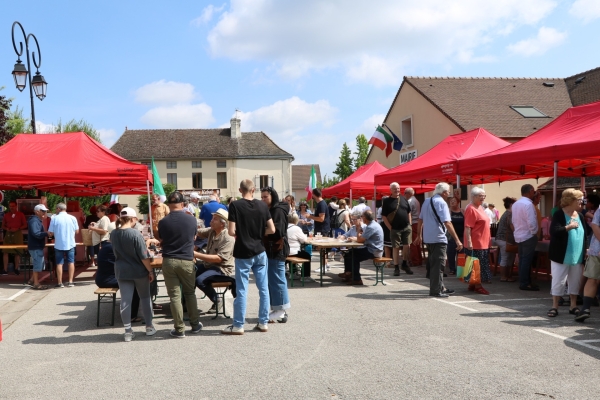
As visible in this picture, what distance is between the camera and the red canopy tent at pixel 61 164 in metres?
12.3

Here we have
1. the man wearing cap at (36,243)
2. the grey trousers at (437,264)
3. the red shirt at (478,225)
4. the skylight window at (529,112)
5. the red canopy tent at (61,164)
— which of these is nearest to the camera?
the grey trousers at (437,264)

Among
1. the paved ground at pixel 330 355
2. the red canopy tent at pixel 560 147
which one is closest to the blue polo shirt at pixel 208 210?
the paved ground at pixel 330 355

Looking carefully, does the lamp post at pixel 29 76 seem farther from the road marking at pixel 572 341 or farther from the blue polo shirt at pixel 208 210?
the road marking at pixel 572 341

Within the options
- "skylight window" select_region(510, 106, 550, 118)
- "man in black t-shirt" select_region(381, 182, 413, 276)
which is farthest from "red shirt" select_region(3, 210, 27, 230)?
"skylight window" select_region(510, 106, 550, 118)

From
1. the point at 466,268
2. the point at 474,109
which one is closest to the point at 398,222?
the point at 466,268

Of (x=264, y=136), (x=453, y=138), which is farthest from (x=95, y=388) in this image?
(x=264, y=136)

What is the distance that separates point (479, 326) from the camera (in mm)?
7164

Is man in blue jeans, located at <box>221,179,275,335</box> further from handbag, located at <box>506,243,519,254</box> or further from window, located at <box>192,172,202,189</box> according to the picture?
window, located at <box>192,172,202,189</box>

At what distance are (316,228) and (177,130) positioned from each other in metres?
50.5

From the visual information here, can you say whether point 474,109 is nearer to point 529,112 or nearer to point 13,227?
point 529,112

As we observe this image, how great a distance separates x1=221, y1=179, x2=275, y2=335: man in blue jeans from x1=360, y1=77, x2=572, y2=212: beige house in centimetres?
1969

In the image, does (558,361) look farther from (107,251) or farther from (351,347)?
(107,251)

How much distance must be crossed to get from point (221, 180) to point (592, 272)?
55.9 meters

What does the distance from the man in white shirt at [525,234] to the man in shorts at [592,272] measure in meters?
2.55
